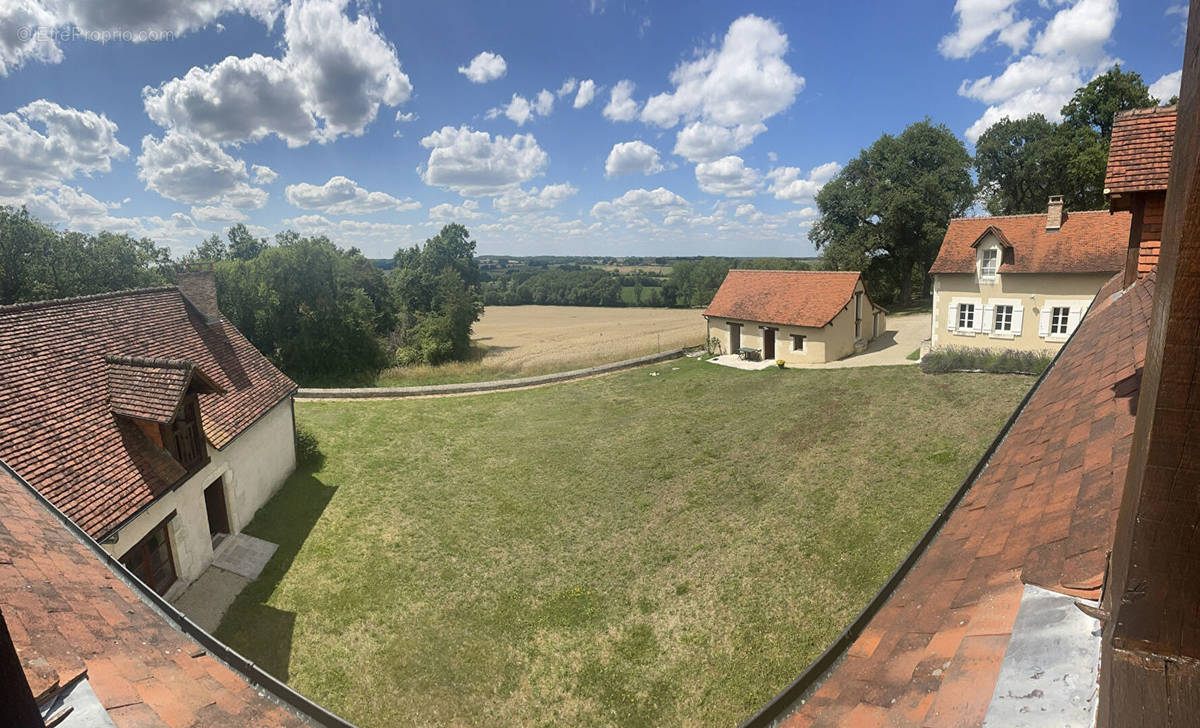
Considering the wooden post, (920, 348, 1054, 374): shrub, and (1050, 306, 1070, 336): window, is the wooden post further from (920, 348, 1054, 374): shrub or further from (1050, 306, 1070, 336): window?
(1050, 306, 1070, 336): window

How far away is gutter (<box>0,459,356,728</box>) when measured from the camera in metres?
A: 3.58

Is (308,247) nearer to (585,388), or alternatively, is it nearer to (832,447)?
(585,388)

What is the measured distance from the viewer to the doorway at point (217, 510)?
503 inches

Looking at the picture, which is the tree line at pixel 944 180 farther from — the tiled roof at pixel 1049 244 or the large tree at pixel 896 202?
the tiled roof at pixel 1049 244

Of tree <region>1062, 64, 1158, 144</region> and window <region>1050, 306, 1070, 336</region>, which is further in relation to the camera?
tree <region>1062, 64, 1158, 144</region>

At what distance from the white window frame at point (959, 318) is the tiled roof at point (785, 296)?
170 inches

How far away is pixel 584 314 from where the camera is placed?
84.0 meters

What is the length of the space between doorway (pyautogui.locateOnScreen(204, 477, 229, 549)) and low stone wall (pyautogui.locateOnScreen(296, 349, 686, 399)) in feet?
43.5

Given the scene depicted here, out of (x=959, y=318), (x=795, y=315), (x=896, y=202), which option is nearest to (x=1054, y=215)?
(x=959, y=318)

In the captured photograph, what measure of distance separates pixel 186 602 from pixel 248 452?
407 cm

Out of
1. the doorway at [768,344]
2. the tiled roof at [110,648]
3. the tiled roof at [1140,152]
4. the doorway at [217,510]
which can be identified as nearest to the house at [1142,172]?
the tiled roof at [1140,152]

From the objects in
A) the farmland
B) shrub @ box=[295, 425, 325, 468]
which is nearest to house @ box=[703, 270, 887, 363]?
the farmland

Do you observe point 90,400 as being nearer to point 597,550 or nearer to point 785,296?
point 597,550

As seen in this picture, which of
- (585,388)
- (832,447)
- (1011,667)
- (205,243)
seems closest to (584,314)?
(205,243)
